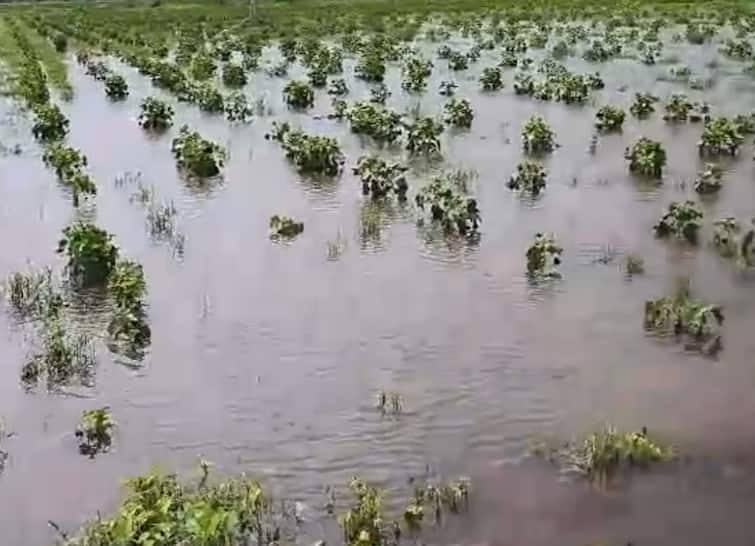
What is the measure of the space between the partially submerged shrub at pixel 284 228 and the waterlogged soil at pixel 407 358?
20cm

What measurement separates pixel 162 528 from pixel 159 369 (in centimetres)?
396

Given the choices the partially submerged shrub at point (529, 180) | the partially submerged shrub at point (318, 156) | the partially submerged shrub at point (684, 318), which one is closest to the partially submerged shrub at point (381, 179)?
the partially submerged shrub at point (318, 156)

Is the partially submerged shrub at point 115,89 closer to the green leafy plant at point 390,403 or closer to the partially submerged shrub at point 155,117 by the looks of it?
the partially submerged shrub at point 155,117

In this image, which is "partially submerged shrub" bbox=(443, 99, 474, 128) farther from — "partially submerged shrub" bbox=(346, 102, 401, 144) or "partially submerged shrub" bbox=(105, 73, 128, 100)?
"partially submerged shrub" bbox=(105, 73, 128, 100)

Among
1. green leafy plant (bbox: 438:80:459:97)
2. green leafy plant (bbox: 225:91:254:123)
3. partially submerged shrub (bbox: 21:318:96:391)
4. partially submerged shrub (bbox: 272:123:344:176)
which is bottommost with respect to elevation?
partially submerged shrub (bbox: 21:318:96:391)

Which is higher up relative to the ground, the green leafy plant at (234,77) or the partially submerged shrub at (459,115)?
the green leafy plant at (234,77)

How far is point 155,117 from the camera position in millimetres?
23344

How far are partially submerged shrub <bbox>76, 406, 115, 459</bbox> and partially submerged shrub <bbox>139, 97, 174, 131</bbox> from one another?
13858 mm

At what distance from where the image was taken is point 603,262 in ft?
45.9

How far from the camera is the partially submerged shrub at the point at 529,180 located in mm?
17297

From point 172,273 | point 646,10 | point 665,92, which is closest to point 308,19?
point 646,10

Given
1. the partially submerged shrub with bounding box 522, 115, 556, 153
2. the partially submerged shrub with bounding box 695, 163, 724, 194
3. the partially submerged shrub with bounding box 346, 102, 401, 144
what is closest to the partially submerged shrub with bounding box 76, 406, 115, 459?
the partially submerged shrub with bounding box 695, 163, 724, 194

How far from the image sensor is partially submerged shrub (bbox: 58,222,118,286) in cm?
1384

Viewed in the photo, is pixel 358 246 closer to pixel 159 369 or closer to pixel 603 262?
pixel 603 262
